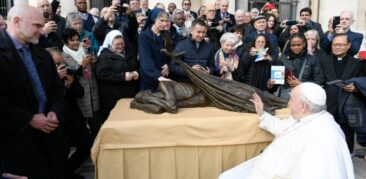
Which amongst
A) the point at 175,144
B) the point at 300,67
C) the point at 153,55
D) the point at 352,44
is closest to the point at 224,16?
the point at 352,44

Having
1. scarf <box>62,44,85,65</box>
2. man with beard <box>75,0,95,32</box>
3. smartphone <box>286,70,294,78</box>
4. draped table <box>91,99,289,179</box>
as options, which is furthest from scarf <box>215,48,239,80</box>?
man with beard <box>75,0,95,32</box>

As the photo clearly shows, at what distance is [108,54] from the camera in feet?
14.5

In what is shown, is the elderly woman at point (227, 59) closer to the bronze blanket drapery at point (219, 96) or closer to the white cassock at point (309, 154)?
the bronze blanket drapery at point (219, 96)

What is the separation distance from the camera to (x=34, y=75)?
304 cm

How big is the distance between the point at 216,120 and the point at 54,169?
1.44 metres

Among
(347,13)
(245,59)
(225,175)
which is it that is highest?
(347,13)

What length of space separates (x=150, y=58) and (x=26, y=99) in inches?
69.4

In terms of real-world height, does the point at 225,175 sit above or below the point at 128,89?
below

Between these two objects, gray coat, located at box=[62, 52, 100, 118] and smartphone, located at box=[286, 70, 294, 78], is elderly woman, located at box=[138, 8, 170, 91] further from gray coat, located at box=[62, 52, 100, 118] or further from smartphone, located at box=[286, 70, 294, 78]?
smartphone, located at box=[286, 70, 294, 78]

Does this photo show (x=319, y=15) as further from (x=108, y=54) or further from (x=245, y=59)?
(x=108, y=54)

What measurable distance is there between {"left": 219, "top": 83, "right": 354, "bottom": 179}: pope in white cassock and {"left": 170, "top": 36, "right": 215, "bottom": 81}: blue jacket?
162 cm

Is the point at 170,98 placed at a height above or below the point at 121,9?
below

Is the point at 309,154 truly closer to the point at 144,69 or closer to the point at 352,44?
the point at 144,69

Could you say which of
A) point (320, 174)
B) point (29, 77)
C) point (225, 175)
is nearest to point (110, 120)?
point (29, 77)
